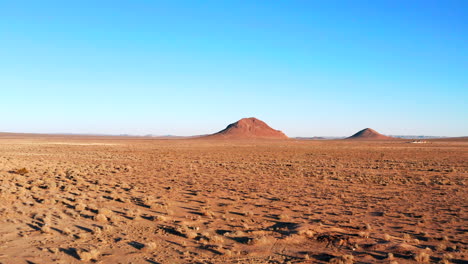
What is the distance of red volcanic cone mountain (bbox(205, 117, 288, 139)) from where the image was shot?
14200 cm

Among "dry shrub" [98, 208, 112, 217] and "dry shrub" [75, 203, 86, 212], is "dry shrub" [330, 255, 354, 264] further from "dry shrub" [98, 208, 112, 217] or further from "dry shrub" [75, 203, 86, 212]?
"dry shrub" [75, 203, 86, 212]

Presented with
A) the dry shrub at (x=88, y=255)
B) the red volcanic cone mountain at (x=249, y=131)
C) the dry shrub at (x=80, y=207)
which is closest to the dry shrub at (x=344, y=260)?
the dry shrub at (x=88, y=255)

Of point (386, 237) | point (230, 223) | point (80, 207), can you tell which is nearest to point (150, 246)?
point (230, 223)

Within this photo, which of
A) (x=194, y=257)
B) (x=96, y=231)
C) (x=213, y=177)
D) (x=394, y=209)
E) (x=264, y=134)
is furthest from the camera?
(x=264, y=134)

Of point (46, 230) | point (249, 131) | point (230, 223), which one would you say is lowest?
point (230, 223)

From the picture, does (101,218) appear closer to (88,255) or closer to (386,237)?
(88,255)

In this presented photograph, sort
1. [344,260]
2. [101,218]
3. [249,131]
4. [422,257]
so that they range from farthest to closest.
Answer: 1. [249,131]
2. [101,218]
3. [422,257]
4. [344,260]

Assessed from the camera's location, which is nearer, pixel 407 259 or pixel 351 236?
pixel 407 259

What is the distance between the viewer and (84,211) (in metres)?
10.6

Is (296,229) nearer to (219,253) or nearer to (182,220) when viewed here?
(219,253)

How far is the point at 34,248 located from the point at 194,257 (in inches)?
131

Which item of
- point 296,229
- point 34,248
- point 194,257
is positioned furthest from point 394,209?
point 34,248

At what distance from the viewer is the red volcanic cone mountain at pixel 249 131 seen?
14200cm

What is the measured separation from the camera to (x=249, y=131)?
14862cm
